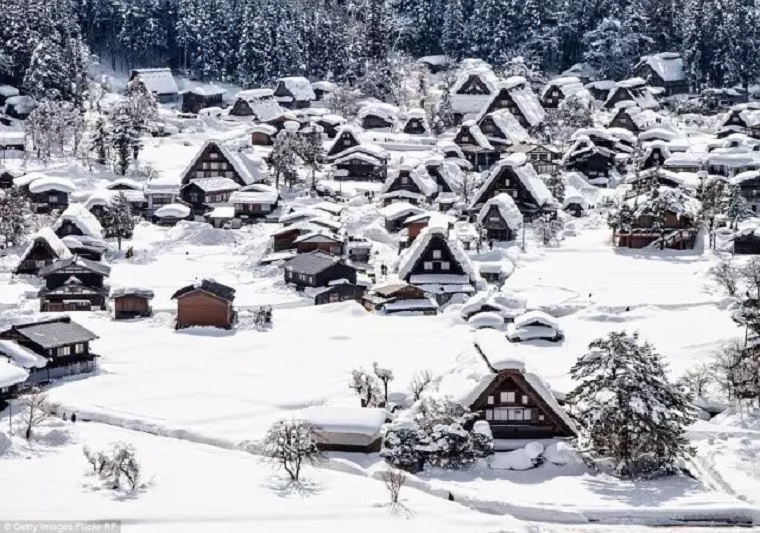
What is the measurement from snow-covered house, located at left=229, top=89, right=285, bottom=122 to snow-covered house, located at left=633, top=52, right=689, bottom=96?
90.0ft

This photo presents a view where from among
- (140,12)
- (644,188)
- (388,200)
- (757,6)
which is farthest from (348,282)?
(757,6)

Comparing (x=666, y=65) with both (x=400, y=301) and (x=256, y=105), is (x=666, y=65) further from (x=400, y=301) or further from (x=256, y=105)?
(x=400, y=301)

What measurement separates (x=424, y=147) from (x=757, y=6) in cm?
3497

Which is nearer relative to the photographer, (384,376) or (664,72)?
(384,376)

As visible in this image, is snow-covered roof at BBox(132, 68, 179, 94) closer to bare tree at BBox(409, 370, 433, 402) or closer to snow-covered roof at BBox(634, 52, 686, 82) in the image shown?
snow-covered roof at BBox(634, 52, 686, 82)

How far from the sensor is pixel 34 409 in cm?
2761

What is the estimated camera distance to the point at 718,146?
209ft

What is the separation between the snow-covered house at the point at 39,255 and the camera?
44031 mm

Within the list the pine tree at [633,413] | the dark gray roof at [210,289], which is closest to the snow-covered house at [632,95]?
the dark gray roof at [210,289]

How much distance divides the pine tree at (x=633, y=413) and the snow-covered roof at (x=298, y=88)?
5233cm

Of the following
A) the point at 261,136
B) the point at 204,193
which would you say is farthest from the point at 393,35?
the point at 204,193

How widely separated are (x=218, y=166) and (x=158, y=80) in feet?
73.2

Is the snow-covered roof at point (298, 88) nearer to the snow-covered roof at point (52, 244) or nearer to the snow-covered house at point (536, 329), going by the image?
the snow-covered roof at point (52, 244)

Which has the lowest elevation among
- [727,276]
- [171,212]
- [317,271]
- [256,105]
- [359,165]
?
[727,276]
